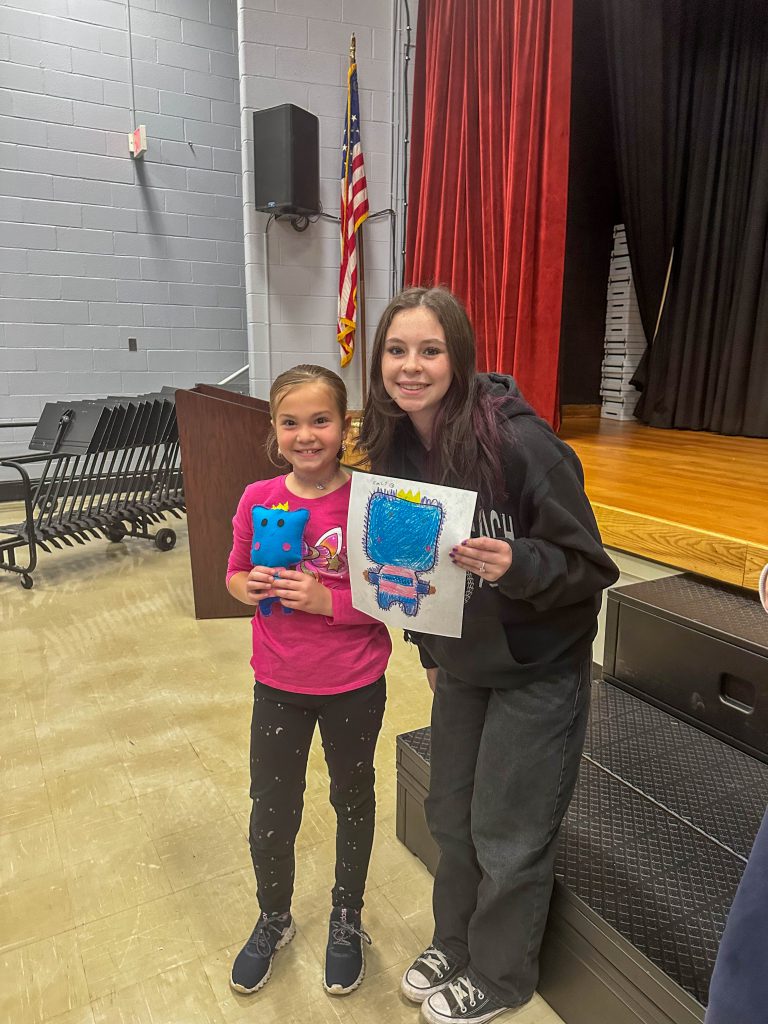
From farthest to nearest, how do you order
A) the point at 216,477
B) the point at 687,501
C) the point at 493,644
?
the point at 216,477, the point at 687,501, the point at 493,644

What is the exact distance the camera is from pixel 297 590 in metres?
1.07

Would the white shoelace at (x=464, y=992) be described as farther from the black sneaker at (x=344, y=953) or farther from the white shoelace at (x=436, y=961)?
the black sneaker at (x=344, y=953)

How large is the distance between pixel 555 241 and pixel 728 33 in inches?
75.5

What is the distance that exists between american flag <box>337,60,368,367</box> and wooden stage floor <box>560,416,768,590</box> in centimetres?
162

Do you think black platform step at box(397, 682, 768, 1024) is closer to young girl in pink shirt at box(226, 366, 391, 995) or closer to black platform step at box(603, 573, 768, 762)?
black platform step at box(603, 573, 768, 762)

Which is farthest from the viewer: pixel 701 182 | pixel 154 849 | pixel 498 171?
pixel 701 182

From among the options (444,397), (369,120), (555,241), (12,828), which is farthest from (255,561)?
(369,120)

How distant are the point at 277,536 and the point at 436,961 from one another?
0.81 meters

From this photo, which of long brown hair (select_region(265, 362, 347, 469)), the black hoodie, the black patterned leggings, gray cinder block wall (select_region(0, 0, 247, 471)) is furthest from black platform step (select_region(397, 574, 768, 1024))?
gray cinder block wall (select_region(0, 0, 247, 471))

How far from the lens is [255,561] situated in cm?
109

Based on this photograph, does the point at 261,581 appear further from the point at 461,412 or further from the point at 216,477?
the point at 216,477

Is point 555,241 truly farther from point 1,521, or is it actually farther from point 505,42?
point 1,521

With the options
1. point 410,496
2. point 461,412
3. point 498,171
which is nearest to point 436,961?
point 410,496

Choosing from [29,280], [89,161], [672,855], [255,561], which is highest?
[89,161]
